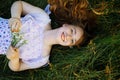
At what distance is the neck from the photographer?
2635 millimetres

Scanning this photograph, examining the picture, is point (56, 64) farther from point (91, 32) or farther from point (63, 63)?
point (91, 32)

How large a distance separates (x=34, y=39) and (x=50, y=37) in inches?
5.8

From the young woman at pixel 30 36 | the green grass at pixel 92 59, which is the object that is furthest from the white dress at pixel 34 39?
the green grass at pixel 92 59

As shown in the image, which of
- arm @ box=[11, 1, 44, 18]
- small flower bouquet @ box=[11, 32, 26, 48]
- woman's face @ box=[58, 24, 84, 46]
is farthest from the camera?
arm @ box=[11, 1, 44, 18]

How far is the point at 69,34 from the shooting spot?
8.26ft

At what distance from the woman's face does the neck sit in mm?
76

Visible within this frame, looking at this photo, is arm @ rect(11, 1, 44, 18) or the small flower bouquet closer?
the small flower bouquet

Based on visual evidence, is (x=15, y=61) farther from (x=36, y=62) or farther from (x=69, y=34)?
(x=69, y=34)

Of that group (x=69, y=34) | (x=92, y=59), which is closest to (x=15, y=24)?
(x=69, y=34)

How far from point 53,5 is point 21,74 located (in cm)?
60

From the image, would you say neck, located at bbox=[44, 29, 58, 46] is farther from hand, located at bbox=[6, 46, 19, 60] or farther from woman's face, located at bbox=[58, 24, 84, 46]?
hand, located at bbox=[6, 46, 19, 60]

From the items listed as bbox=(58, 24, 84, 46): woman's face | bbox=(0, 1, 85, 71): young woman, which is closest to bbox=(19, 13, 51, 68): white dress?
bbox=(0, 1, 85, 71): young woman

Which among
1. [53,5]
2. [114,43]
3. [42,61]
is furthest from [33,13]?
[114,43]

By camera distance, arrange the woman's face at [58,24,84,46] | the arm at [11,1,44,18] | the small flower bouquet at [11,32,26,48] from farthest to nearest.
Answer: the arm at [11,1,44,18], the small flower bouquet at [11,32,26,48], the woman's face at [58,24,84,46]
